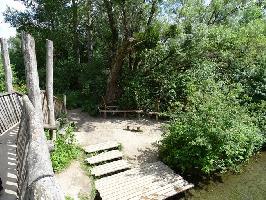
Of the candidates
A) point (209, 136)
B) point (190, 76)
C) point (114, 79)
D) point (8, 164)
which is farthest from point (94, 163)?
point (190, 76)

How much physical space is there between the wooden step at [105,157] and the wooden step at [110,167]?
11.8 inches

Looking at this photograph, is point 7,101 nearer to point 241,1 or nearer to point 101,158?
point 101,158

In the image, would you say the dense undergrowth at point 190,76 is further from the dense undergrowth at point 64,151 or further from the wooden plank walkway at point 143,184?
the wooden plank walkway at point 143,184

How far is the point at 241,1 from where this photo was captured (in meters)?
20.2

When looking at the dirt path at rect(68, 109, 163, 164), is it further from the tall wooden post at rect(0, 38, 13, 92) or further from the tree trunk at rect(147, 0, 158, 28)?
the tree trunk at rect(147, 0, 158, 28)

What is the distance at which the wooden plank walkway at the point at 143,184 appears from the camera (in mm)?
10250

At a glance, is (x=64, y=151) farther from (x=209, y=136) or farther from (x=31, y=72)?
(x=209, y=136)

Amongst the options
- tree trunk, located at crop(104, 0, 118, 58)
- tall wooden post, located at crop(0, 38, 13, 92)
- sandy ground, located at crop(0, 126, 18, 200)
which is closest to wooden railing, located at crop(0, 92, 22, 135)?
sandy ground, located at crop(0, 126, 18, 200)

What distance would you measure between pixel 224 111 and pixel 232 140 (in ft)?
3.96

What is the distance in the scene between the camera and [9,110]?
11.2 meters

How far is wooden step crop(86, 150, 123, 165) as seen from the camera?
39.7 ft

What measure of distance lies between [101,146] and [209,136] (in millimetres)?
4565

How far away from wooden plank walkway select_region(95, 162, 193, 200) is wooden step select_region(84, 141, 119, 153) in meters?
1.91

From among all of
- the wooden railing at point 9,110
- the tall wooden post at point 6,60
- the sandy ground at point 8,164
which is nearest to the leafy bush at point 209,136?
the sandy ground at point 8,164
